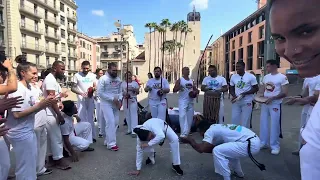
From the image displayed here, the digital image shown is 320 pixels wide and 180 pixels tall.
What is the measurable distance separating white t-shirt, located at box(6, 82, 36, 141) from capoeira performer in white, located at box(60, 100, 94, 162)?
1.36 meters

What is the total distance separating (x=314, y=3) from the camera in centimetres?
93

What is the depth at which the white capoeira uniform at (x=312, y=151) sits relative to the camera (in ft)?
2.83

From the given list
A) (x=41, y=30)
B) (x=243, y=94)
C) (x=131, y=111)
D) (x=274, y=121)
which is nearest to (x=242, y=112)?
(x=243, y=94)

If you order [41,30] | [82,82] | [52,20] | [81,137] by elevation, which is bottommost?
[81,137]

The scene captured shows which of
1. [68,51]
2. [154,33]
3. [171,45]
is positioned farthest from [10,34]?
[171,45]

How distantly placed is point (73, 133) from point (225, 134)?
2.96 m

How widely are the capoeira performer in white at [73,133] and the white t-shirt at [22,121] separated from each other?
1356 mm

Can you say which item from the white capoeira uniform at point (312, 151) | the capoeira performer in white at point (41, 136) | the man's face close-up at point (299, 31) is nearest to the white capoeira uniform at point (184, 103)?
the capoeira performer in white at point (41, 136)

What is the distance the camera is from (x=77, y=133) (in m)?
5.00

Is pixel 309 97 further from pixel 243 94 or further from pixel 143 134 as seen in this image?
pixel 143 134

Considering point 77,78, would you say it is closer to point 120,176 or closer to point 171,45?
point 120,176

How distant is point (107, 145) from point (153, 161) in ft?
4.53

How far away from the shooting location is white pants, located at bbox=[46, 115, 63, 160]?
4070 mm

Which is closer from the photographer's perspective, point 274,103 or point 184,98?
point 274,103
